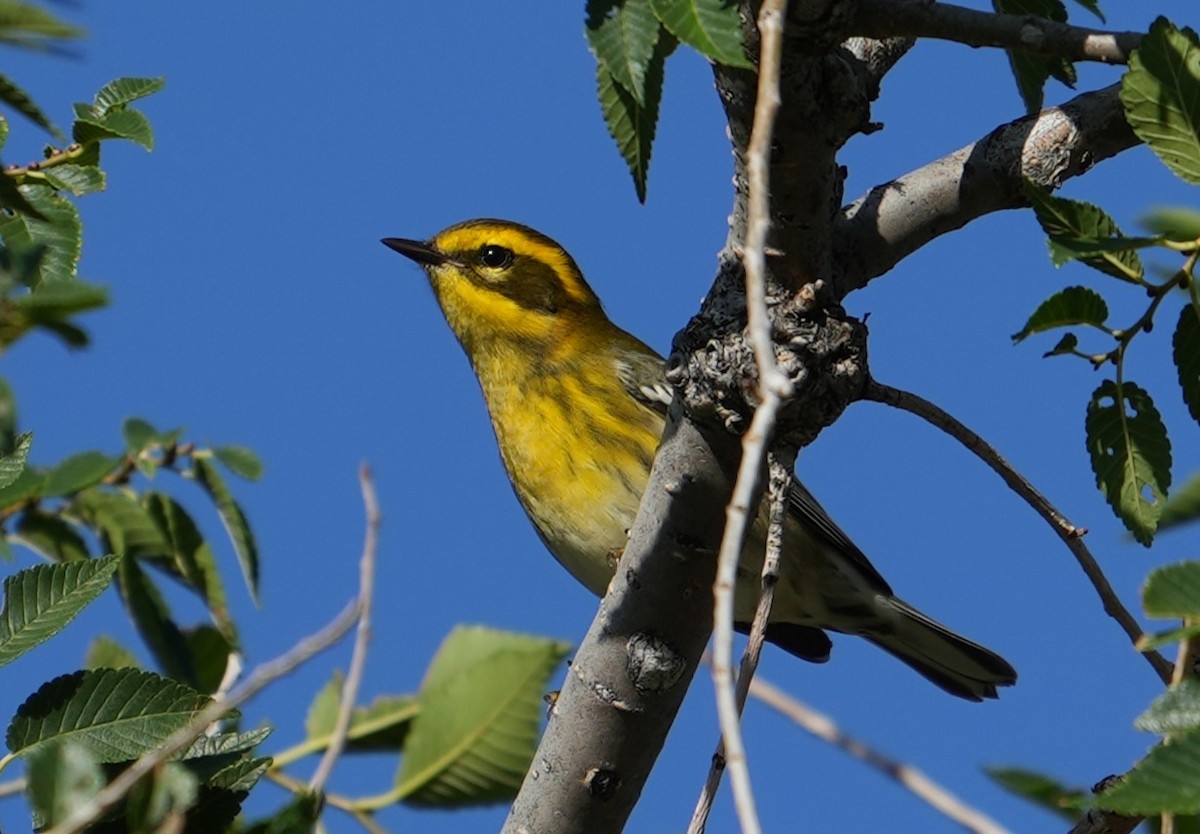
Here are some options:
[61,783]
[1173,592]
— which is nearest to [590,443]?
[1173,592]

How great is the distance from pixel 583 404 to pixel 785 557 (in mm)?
1057

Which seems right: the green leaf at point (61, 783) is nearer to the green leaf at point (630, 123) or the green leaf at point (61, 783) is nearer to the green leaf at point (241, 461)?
the green leaf at point (630, 123)

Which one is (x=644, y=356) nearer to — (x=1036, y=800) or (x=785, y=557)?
(x=785, y=557)

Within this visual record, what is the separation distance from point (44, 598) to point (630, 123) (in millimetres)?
1470

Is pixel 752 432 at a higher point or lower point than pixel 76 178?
lower

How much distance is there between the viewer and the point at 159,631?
452cm

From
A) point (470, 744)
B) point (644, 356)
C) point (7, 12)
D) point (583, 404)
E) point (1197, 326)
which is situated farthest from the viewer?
point (644, 356)

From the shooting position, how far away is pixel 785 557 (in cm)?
714

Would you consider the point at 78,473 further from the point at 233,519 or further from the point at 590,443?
the point at 590,443

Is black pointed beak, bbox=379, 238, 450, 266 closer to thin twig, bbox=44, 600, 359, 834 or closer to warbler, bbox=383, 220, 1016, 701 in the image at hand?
warbler, bbox=383, 220, 1016, 701

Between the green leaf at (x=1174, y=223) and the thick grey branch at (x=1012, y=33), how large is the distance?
0.47 metres

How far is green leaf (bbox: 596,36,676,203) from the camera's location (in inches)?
131

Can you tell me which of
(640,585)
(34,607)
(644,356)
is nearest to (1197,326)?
(640,585)

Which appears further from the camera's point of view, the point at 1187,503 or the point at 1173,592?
the point at 1187,503
